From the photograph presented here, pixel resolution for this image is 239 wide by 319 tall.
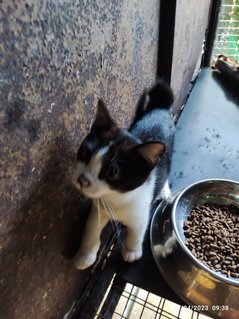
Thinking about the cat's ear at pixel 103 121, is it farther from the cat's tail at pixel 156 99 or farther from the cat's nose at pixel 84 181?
the cat's tail at pixel 156 99

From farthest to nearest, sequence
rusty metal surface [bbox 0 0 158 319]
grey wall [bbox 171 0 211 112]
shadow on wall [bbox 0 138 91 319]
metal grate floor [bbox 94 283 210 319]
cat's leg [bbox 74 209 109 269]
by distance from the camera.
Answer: grey wall [bbox 171 0 211 112] → metal grate floor [bbox 94 283 210 319] → cat's leg [bbox 74 209 109 269] → shadow on wall [bbox 0 138 91 319] → rusty metal surface [bbox 0 0 158 319]

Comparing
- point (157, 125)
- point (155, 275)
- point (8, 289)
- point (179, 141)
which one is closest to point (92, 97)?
point (157, 125)

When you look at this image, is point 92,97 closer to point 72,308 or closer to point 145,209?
point 145,209

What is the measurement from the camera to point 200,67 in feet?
7.43

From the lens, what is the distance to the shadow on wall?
69 cm

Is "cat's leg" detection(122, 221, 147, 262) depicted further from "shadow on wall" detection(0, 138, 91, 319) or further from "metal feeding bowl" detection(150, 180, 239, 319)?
"shadow on wall" detection(0, 138, 91, 319)

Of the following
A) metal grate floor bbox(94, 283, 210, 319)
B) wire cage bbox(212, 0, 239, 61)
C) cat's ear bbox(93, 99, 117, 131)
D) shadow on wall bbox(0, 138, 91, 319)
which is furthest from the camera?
wire cage bbox(212, 0, 239, 61)

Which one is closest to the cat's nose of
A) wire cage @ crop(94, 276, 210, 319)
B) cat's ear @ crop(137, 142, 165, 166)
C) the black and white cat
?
the black and white cat

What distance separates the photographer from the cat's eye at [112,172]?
2.39ft

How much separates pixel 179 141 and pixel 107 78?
791mm

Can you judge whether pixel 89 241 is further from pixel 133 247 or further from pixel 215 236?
pixel 215 236

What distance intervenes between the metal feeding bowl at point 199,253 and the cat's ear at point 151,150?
45 centimetres

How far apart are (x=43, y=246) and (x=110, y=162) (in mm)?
266
